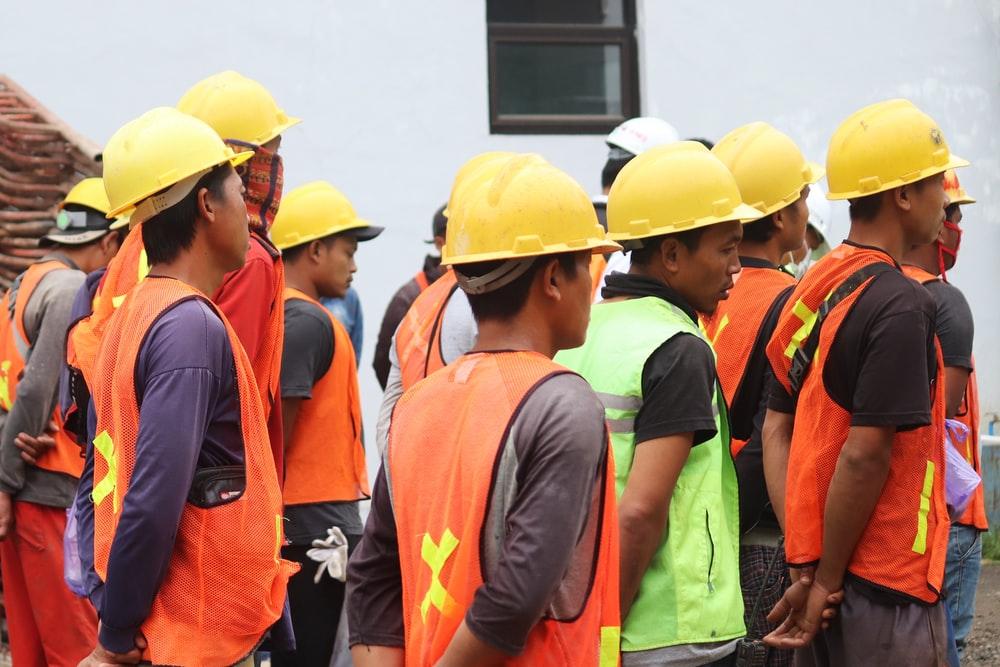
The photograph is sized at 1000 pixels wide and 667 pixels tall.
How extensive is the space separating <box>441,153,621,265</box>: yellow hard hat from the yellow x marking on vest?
0.52 metres

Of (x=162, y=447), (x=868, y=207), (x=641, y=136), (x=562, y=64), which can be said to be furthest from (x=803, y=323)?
(x=562, y=64)

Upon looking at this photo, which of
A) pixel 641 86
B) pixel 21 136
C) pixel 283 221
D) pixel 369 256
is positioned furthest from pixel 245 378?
pixel 641 86

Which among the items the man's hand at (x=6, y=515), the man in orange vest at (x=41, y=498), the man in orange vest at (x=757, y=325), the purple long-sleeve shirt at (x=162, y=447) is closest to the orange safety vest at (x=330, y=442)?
the man in orange vest at (x=41, y=498)

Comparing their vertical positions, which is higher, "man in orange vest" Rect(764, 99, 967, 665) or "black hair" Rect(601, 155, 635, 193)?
"black hair" Rect(601, 155, 635, 193)

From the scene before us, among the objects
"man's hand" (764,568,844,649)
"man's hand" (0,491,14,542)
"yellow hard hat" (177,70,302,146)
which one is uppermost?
"yellow hard hat" (177,70,302,146)

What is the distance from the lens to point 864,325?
3.80m

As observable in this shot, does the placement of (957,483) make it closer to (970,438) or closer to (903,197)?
(903,197)

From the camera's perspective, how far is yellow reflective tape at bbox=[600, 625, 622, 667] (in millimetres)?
2748

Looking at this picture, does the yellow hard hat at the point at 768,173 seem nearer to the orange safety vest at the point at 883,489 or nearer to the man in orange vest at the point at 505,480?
the orange safety vest at the point at 883,489

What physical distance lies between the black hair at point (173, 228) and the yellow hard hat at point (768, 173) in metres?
1.97

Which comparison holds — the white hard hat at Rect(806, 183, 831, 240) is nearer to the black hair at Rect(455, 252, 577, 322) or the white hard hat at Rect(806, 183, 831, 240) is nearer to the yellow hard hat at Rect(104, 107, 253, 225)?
the yellow hard hat at Rect(104, 107, 253, 225)

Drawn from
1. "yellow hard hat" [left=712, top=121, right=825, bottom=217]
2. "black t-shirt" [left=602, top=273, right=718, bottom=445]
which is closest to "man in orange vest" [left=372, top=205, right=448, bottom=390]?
"yellow hard hat" [left=712, top=121, right=825, bottom=217]

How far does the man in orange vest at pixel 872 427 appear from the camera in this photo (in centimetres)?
375

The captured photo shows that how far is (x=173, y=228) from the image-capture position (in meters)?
3.47
